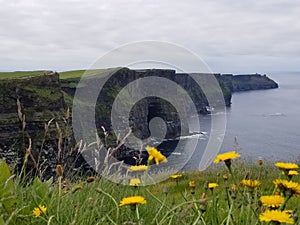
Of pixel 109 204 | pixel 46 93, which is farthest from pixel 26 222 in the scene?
pixel 46 93

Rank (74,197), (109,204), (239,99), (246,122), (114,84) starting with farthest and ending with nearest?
1. (239,99)
2. (246,122)
3. (114,84)
4. (74,197)
5. (109,204)

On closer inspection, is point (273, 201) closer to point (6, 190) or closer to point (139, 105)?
point (6, 190)

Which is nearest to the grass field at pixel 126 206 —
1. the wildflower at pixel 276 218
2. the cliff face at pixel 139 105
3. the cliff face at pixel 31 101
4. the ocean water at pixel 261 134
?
the wildflower at pixel 276 218

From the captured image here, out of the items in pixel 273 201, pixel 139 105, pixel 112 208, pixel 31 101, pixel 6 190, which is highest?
pixel 273 201

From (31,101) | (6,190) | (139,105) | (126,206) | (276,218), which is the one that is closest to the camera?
(276,218)

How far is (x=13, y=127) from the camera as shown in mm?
52875

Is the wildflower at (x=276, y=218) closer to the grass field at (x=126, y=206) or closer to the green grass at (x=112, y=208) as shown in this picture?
the grass field at (x=126, y=206)

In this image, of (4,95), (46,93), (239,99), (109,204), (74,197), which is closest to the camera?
(109,204)

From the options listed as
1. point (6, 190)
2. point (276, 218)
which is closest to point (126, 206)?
point (6, 190)

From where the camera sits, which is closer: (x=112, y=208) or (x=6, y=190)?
(x=6, y=190)

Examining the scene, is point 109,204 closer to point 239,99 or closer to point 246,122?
point 246,122

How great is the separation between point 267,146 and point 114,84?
111ft

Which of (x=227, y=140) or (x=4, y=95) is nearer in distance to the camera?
(x=4, y=95)

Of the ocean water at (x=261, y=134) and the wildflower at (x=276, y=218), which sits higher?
the wildflower at (x=276, y=218)
